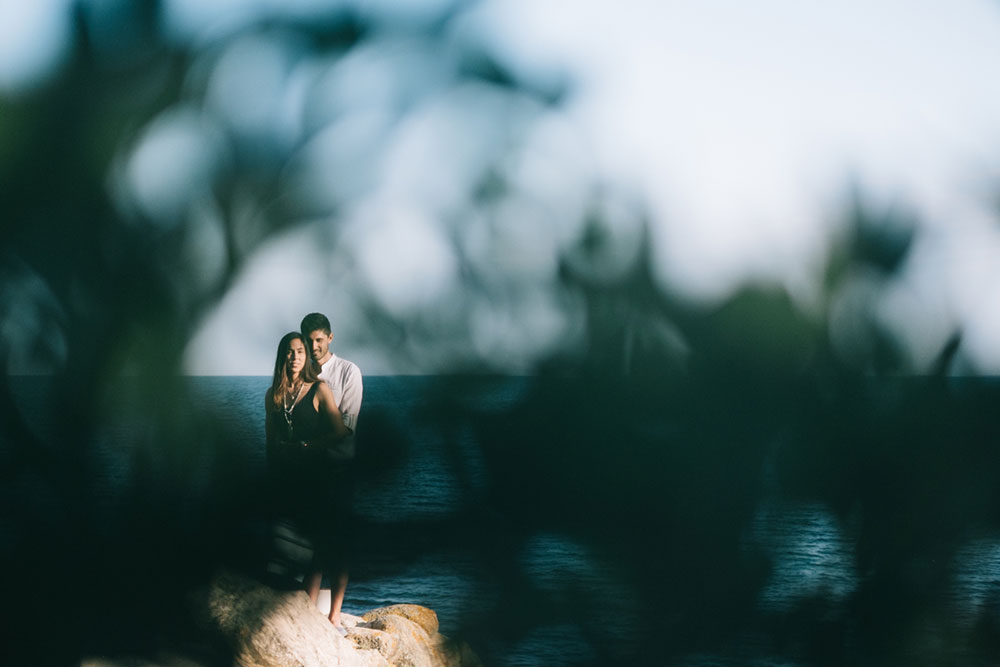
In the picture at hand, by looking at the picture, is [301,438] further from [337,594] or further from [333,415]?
[337,594]

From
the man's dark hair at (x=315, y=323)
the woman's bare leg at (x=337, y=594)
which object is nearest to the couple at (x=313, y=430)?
the man's dark hair at (x=315, y=323)

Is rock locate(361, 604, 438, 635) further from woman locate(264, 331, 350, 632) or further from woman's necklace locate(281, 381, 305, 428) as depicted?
woman's necklace locate(281, 381, 305, 428)

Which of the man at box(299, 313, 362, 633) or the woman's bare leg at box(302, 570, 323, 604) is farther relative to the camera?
the woman's bare leg at box(302, 570, 323, 604)

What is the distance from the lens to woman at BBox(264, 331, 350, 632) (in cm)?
280

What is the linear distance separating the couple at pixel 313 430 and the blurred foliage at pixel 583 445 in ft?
0.35

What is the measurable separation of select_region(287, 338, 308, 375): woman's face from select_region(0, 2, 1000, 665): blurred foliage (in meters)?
0.26

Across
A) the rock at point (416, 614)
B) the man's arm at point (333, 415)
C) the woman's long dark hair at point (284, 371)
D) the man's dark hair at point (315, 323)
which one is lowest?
the rock at point (416, 614)

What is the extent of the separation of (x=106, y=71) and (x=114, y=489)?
150 cm

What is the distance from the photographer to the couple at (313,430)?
2775 millimetres

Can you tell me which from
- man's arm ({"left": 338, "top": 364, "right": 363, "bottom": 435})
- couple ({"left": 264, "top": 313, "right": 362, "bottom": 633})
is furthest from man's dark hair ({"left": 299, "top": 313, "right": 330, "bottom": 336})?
man's arm ({"left": 338, "top": 364, "right": 363, "bottom": 435})

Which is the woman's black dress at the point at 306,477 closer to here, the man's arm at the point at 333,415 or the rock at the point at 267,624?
the man's arm at the point at 333,415

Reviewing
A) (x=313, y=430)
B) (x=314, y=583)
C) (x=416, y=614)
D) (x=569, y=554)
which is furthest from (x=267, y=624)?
(x=416, y=614)

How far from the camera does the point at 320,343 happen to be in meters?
2.78

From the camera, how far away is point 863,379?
273 cm
